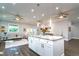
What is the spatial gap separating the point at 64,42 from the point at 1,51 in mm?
1139

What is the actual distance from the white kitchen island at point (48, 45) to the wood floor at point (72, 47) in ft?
0.24

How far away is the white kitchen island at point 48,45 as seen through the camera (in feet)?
5.12

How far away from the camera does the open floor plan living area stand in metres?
1.52

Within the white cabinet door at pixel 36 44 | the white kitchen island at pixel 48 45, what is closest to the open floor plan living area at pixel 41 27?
the white kitchen island at pixel 48 45

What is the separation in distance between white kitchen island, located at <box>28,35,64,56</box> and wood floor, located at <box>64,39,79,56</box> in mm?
72

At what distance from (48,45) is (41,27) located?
0.37 metres

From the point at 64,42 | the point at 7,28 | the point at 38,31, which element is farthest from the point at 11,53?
the point at 64,42

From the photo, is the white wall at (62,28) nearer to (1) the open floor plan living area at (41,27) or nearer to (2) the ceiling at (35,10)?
(1) the open floor plan living area at (41,27)

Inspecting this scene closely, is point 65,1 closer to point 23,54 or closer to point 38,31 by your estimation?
point 38,31

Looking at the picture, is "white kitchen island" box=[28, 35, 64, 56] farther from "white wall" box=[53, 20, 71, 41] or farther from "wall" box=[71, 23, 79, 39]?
"wall" box=[71, 23, 79, 39]

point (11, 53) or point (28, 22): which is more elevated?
point (28, 22)

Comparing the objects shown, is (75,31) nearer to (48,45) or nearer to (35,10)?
(48,45)

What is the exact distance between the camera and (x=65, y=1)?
4.94 ft

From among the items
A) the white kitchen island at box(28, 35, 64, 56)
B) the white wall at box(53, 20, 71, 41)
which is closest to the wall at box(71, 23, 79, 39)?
the white wall at box(53, 20, 71, 41)
